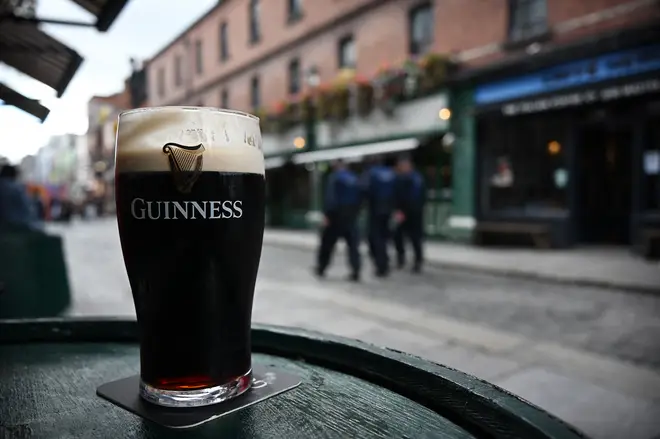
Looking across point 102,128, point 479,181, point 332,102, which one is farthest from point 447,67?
A: point 102,128

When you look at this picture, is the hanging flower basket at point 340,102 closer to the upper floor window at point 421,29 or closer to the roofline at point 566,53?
the upper floor window at point 421,29

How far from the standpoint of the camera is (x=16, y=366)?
876mm

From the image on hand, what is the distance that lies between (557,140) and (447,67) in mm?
2727

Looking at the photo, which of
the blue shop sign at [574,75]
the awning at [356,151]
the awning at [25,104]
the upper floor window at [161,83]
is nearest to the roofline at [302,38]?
the awning at [356,151]

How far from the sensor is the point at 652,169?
885cm

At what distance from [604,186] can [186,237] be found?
11177mm

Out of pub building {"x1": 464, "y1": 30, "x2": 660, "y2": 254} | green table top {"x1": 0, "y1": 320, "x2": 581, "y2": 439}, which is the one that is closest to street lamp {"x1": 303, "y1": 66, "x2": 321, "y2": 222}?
pub building {"x1": 464, "y1": 30, "x2": 660, "y2": 254}

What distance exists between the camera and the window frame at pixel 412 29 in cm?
1172

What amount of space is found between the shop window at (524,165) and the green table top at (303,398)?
32.8 ft

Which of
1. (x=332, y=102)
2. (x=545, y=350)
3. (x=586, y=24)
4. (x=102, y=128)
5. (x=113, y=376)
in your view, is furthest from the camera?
(x=332, y=102)

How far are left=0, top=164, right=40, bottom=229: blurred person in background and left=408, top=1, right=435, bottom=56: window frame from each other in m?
9.32

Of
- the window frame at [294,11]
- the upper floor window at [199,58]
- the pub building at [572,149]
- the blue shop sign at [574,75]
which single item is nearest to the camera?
the upper floor window at [199,58]

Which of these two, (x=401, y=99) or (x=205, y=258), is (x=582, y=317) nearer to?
(x=205, y=258)

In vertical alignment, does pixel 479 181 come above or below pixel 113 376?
above
